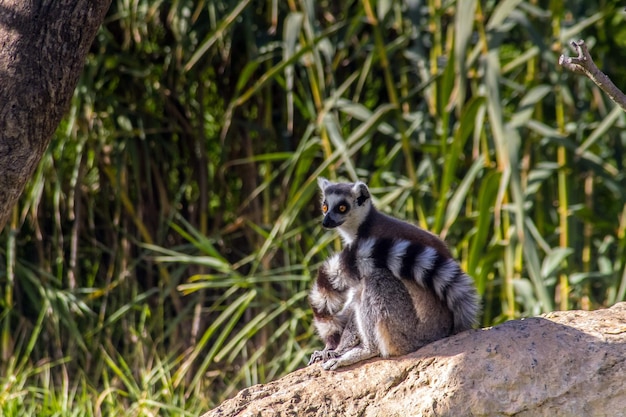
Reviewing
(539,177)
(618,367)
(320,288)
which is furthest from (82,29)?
(539,177)

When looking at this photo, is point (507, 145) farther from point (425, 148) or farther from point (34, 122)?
point (34, 122)

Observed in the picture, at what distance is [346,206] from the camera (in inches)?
130

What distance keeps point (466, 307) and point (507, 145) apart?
4.34ft


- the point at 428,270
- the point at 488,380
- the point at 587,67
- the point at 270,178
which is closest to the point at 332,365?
the point at 428,270

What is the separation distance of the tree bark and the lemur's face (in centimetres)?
115

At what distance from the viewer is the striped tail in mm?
2764

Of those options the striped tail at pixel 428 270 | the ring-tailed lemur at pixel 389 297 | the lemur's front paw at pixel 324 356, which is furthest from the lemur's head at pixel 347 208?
the lemur's front paw at pixel 324 356

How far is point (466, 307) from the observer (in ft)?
9.30

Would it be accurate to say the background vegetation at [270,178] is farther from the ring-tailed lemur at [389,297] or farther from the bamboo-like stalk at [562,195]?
the ring-tailed lemur at [389,297]

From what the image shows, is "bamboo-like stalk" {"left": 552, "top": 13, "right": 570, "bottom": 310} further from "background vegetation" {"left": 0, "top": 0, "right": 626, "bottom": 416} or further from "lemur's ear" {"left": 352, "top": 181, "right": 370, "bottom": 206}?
"lemur's ear" {"left": 352, "top": 181, "right": 370, "bottom": 206}

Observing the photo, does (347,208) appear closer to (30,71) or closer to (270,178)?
(30,71)

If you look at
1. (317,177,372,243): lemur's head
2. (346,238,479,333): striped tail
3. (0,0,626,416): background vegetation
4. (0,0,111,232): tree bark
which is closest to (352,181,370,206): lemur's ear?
(317,177,372,243): lemur's head

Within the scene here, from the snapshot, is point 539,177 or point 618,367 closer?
point 618,367

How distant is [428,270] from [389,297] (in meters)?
0.18
